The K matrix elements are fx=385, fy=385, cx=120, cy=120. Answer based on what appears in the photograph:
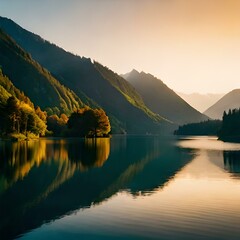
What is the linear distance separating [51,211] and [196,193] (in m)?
17.6

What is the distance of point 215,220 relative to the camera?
94.9 ft

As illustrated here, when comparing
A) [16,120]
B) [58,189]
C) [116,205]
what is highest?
[16,120]

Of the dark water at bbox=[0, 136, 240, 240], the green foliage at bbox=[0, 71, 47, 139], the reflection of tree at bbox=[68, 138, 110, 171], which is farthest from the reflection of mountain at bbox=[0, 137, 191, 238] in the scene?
the green foliage at bbox=[0, 71, 47, 139]

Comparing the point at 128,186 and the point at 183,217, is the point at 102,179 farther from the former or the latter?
the point at 183,217

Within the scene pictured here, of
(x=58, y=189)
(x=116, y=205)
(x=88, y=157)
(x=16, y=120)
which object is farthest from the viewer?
(x=16, y=120)

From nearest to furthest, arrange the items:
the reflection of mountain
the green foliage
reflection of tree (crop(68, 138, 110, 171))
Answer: the reflection of mountain, reflection of tree (crop(68, 138, 110, 171)), the green foliage

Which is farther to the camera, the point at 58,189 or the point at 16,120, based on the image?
the point at 16,120

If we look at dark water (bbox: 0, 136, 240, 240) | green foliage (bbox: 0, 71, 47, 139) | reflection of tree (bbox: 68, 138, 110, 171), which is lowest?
dark water (bbox: 0, 136, 240, 240)

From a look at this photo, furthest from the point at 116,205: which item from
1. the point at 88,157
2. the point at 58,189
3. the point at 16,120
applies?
the point at 16,120

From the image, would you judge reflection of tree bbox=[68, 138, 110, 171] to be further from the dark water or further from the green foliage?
the green foliage

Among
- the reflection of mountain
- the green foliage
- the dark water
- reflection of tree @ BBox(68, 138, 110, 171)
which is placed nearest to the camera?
the dark water

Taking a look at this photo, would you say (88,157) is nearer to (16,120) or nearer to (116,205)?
(116,205)

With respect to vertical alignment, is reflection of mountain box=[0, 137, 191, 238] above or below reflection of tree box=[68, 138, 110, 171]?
below

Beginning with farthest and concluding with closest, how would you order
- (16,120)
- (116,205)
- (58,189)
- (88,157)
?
(16,120)
(88,157)
(58,189)
(116,205)
